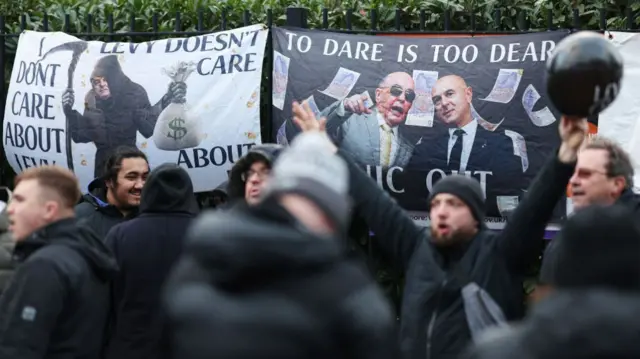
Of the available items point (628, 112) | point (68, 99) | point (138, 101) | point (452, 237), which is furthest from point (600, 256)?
point (68, 99)

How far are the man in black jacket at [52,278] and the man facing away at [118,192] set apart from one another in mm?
1886

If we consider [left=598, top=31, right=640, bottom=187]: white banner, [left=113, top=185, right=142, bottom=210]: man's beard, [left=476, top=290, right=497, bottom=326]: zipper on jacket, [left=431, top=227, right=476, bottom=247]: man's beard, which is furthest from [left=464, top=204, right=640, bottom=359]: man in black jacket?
[left=113, top=185, right=142, bottom=210]: man's beard

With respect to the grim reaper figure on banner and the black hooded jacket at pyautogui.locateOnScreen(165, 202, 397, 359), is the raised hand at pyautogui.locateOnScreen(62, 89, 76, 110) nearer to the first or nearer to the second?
the grim reaper figure on banner

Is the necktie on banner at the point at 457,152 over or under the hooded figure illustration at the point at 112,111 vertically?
under

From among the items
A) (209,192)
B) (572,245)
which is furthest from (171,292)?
(209,192)

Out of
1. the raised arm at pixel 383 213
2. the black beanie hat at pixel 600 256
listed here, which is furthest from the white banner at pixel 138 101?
the black beanie hat at pixel 600 256

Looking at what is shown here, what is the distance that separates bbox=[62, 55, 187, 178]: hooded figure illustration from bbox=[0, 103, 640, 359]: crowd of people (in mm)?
622

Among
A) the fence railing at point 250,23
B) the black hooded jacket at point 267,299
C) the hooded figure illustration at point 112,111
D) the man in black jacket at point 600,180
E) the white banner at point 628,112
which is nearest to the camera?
the black hooded jacket at point 267,299

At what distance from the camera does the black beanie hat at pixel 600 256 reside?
2822mm

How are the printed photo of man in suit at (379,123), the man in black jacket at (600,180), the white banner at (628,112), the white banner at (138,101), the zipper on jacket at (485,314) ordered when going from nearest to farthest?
the zipper on jacket at (485,314) → the man in black jacket at (600,180) → the white banner at (628,112) → the printed photo of man in suit at (379,123) → the white banner at (138,101)

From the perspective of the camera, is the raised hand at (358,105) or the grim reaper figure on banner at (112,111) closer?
the raised hand at (358,105)

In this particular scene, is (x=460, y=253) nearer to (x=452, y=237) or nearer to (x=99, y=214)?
(x=452, y=237)

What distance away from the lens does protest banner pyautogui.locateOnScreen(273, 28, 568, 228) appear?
779 cm

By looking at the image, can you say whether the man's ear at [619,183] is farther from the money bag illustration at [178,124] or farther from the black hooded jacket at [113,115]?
the black hooded jacket at [113,115]
